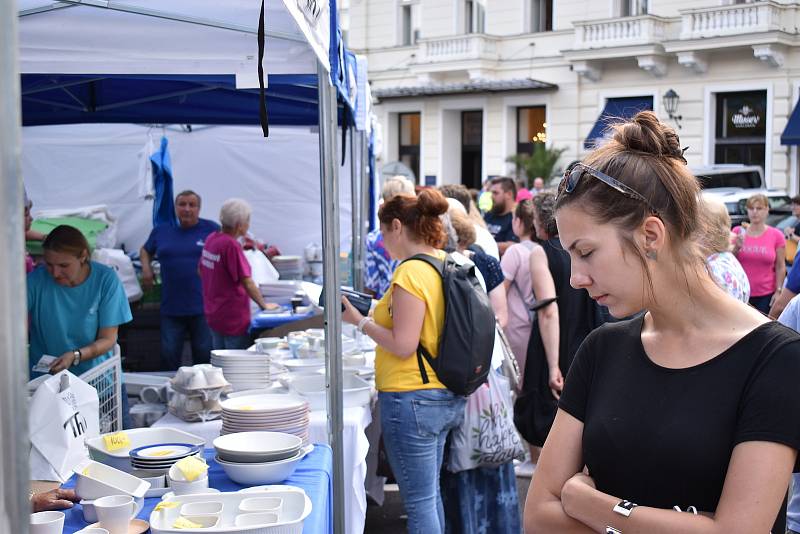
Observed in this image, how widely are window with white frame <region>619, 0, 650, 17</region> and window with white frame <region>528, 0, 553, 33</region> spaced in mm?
2194

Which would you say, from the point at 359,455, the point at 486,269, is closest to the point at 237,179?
the point at 486,269

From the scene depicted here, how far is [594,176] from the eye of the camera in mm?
1641

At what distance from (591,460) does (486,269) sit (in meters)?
3.29

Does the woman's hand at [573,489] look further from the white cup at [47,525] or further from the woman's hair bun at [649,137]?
the white cup at [47,525]

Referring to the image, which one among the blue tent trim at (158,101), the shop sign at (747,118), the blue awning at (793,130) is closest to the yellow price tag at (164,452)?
the blue tent trim at (158,101)

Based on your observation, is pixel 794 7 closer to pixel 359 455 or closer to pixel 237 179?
pixel 237 179

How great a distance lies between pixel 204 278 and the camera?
6578mm

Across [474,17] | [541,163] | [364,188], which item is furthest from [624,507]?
[474,17]

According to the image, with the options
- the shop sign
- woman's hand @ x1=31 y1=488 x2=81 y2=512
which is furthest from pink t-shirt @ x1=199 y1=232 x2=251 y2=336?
the shop sign

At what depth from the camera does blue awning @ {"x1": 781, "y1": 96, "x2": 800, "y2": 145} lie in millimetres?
19906

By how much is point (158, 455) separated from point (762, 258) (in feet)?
23.5

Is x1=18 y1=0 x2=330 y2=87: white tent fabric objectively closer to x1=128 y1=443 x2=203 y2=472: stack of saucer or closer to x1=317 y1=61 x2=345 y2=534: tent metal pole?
x1=317 y1=61 x2=345 y2=534: tent metal pole

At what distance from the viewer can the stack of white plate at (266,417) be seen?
3.11 metres

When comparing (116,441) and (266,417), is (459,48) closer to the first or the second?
(266,417)
